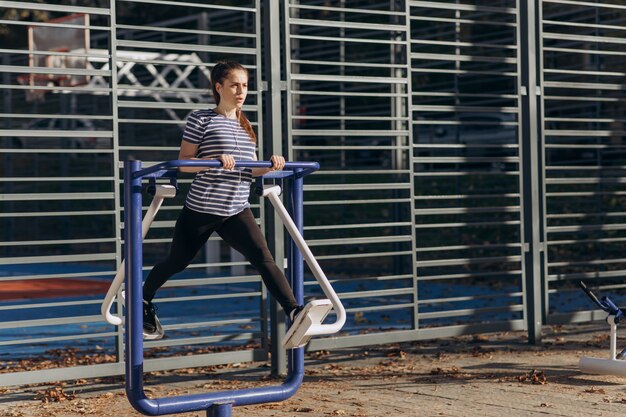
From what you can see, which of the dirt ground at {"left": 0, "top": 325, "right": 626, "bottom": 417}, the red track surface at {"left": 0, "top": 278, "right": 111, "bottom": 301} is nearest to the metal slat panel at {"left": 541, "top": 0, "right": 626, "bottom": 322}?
the dirt ground at {"left": 0, "top": 325, "right": 626, "bottom": 417}

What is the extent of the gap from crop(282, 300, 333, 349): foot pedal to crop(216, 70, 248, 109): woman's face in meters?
1.30

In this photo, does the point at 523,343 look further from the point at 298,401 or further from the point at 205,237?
the point at 205,237

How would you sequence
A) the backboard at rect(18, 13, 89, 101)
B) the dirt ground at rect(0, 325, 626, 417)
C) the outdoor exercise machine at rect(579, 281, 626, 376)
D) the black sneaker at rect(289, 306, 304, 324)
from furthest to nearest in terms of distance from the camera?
the backboard at rect(18, 13, 89, 101), the outdoor exercise machine at rect(579, 281, 626, 376), the dirt ground at rect(0, 325, 626, 417), the black sneaker at rect(289, 306, 304, 324)

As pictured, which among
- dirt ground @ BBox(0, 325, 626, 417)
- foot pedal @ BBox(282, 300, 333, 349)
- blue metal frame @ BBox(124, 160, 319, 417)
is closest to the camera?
blue metal frame @ BBox(124, 160, 319, 417)

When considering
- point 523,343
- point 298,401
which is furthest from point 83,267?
point 298,401

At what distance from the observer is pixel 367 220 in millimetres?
20781

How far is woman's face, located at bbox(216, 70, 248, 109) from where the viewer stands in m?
6.21

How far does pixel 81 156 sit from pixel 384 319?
48.6ft

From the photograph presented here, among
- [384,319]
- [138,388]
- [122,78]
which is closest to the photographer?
[138,388]

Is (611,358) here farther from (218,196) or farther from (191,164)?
(191,164)

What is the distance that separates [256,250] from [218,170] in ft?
1.54

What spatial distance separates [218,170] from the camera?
612cm

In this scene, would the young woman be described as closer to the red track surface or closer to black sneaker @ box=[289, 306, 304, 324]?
black sneaker @ box=[289, 306, 304, 324]

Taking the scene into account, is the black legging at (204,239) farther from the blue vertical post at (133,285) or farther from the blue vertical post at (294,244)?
the blue vertical post at (133,285)
